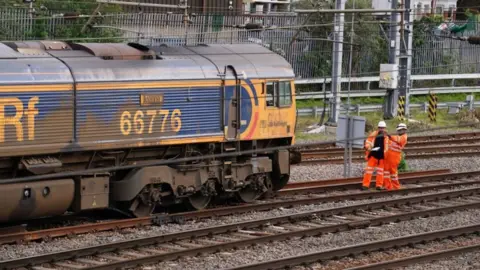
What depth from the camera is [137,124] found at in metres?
16.5

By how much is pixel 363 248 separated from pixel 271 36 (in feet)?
A: 82.5

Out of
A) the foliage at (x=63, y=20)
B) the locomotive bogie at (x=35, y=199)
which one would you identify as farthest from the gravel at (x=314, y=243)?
the foliage at (x=63, y=20)

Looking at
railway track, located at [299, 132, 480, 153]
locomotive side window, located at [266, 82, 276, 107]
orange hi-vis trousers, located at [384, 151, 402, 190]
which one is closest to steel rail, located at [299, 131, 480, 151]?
railway track, located at [299, 132, 480, 153]

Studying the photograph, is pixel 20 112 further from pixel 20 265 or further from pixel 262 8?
pixel 262 8

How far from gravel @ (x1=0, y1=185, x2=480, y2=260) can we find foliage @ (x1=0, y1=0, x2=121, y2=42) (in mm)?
14118

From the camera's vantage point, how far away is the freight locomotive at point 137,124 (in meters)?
14.9

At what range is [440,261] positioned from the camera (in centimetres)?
1418

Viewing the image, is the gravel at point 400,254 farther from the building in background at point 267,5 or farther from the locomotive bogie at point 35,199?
the building in background at point 267,5

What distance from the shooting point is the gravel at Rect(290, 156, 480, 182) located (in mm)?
22672

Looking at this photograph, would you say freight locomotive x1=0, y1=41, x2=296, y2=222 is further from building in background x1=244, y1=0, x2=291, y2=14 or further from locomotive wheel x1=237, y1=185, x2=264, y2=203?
building in background x1=244, y1=0, x2=291, y2=14

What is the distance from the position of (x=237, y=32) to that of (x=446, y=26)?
1538 centimetres

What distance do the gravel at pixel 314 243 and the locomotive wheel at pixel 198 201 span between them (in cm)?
308

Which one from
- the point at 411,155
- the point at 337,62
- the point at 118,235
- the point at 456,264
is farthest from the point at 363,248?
the point at 337,62

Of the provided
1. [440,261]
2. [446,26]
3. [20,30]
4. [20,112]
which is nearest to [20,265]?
[20,112]
